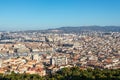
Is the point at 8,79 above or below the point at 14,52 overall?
above

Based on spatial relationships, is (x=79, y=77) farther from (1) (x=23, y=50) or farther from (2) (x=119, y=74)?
(1) (x=23, y=50)

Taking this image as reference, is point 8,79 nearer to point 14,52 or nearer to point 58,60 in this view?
point 58,60

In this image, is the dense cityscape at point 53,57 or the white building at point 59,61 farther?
the white building at point 59,61

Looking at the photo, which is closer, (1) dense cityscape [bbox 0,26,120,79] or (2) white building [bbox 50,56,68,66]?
(1) dense cityscape [bbox 0,26,120,79]

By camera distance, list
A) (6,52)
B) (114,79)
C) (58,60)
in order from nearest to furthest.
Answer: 1. (114,79)
2. (58,60)
3. (6,52)

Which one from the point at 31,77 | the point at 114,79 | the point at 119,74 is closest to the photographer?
the point at 114,79

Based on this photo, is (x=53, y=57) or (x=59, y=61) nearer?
(x=59, y=61)

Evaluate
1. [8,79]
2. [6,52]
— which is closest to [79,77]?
[8,79]

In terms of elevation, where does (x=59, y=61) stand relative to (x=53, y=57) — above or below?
below

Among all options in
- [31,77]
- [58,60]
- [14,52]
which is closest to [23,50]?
[14,52]

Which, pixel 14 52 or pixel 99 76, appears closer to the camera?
pixel 99 76
